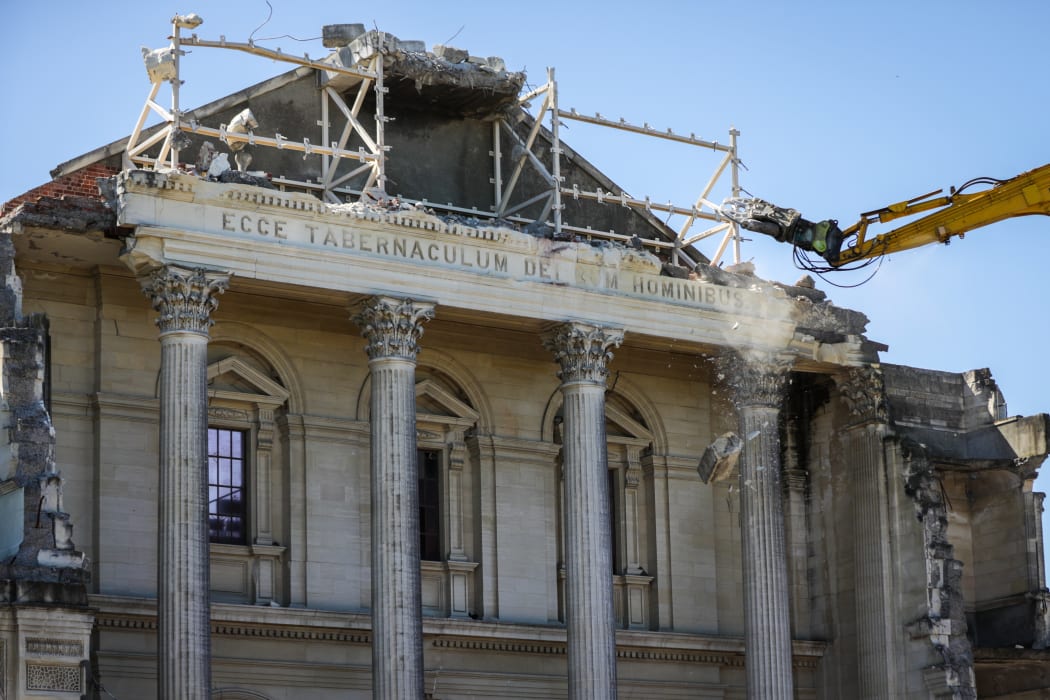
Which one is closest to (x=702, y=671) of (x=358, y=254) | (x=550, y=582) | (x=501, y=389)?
(x=550, y=582)

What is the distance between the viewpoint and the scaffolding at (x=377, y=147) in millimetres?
Result: 38094

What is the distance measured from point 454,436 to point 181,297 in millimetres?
7846

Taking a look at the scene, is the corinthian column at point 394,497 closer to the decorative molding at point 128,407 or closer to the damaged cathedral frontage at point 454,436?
the damaged cathedral frontage at point 454,436

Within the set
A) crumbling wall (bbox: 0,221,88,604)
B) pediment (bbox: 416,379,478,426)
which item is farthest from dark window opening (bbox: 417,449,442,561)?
crumbling wall (bbox: 0,221,88,604)

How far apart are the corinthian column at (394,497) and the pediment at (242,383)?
251 centimetres

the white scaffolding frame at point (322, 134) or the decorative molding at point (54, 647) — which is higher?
the white scaffolding frame at point (322, 134)

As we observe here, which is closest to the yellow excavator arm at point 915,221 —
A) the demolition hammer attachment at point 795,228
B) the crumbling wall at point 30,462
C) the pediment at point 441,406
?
the demolition hammer attachment at point 795,228

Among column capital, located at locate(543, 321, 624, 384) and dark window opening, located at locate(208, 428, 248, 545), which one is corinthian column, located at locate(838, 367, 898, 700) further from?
dark window opening, located at locate(208, 428, 248, 545)

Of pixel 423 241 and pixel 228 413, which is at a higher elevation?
pixel 423 241

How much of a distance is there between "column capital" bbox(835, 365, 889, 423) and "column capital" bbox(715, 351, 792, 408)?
1.91m

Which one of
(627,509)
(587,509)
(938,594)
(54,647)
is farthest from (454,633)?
(54,647)

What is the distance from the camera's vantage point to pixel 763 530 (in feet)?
134

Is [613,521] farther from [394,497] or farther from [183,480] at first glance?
[183,480]

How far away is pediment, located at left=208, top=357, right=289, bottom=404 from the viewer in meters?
39.7
